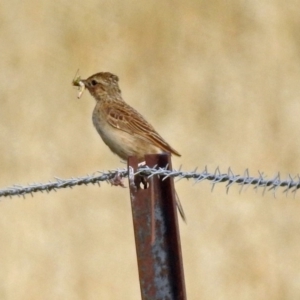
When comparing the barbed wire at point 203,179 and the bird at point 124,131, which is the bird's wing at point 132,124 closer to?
the bird at point 124,131

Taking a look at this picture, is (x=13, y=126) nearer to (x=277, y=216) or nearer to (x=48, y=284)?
(x=48, y=284)

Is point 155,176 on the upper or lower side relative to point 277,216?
lower

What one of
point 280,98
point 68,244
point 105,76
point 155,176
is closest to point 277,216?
point 280,98

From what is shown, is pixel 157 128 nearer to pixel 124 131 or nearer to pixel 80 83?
pixel 80 83

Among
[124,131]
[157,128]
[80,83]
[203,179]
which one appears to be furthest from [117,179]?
[157,128]

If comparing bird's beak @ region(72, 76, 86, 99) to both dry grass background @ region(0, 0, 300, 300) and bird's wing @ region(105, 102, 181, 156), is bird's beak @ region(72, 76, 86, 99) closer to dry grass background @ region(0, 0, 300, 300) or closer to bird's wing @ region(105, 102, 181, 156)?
bird's wing @ region(105, 102, 181, 156)

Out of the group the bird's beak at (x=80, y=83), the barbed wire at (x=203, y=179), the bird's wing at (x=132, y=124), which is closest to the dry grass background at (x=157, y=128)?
the bird's beak at (x=80, y=83)
